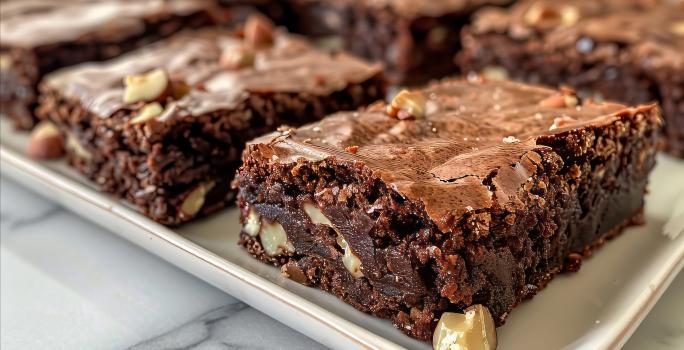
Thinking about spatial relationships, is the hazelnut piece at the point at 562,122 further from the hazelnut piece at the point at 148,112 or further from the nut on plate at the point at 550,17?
the nut on plate at the point at 550,17

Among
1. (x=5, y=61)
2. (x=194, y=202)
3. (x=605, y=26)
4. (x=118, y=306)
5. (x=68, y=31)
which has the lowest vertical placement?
(x=118, y=306)

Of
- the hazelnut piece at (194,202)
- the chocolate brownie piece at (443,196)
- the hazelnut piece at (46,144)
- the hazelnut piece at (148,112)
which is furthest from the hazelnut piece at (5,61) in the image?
the chocolate brownie piece at (443,196)

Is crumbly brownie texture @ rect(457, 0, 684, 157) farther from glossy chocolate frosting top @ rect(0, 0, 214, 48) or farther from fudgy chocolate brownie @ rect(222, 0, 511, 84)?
glossy chocolate frosting top @ rect(0, 0, 214, 48)

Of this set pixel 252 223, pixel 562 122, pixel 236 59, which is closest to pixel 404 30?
pixel 236 59

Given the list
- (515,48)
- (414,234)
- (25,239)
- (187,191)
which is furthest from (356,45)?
(414,234)

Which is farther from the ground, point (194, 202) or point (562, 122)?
point (562, 122)

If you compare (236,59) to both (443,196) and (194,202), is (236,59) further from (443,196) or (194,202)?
(443,196)

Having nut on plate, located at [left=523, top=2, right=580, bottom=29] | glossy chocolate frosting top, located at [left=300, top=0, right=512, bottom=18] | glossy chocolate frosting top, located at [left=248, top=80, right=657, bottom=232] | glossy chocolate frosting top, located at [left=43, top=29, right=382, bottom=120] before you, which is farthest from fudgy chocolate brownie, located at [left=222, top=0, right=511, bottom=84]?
glossy chocolate frosting top, located at [left=248, top=80, right=657, bottom=232]
